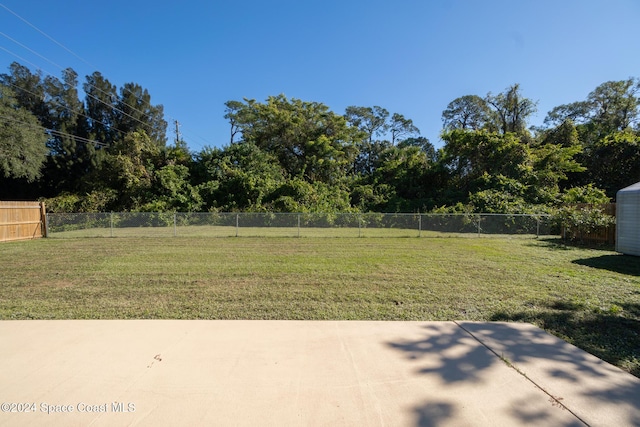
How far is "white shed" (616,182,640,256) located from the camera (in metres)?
9.35

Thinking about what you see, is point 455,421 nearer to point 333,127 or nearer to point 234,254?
point 234,254

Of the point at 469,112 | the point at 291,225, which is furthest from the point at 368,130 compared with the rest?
the point at 291,225

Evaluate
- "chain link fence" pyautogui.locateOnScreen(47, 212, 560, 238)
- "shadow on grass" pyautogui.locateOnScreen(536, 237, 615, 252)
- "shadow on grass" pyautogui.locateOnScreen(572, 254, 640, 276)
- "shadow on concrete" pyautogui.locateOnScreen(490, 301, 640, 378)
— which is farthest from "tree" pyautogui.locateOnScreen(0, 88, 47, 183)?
"shadow on grass" pyautogui.locateOnScreen(572, 254, 640, 276)

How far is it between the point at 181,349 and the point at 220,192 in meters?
22.1

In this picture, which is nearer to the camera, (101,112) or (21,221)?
(21,221)

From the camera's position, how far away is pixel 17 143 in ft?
90.1

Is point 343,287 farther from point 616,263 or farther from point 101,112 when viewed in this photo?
point 101,112

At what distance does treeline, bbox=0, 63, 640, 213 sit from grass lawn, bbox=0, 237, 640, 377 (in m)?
12.0

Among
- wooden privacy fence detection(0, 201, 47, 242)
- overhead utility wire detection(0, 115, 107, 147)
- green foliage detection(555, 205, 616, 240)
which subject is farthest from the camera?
overhead utility wire detection(0, 115, 107, 147)

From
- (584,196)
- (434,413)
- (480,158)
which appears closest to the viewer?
(434,413)

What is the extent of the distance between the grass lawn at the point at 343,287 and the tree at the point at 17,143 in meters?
23.5

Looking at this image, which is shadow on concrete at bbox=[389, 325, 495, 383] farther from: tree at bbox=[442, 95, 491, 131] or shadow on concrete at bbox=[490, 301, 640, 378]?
tree at bbox=[442, 95, 491, 131]

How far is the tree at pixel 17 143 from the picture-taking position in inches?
1052

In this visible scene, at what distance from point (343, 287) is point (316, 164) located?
2326cm
